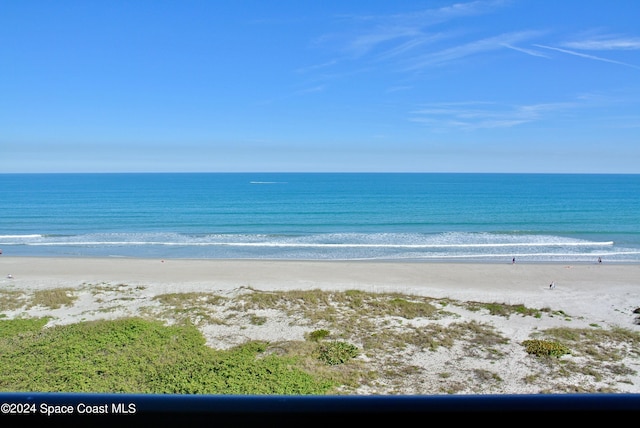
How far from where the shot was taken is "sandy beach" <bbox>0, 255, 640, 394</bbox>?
1095 cm

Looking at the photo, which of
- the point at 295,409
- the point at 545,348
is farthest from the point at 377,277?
the point at 295,409

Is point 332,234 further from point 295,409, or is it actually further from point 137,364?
point 295,409

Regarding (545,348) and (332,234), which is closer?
(545,348)

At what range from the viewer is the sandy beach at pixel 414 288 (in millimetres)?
10953

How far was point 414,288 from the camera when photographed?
19797mm

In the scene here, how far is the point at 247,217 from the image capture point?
49.4 meters

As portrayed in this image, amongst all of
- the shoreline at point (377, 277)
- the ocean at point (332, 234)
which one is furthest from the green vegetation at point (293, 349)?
the ocean at point (332, 234)

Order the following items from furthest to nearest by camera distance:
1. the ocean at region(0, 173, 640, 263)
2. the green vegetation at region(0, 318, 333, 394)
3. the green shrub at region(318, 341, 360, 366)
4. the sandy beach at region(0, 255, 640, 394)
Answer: the ocean at region(0, 173, 640, 263) → the green shrub at region(318, 341, 360, 366) → the sandy beach at region(0, 255, 640, 394) → the green vegetation at region(0, 318, 333, 394)

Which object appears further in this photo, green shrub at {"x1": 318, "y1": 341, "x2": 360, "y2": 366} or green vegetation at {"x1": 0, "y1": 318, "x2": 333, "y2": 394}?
green shrub at {"x1": 318, "y1": 341, "x2": 360, "y2": 366}

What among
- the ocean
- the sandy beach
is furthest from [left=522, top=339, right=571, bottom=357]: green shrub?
the ocean

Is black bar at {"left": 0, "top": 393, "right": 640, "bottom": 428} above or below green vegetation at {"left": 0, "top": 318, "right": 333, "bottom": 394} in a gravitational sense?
above

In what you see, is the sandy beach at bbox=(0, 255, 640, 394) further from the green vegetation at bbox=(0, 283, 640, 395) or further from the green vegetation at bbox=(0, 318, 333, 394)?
the green vegetation at bbox=(0, 318, 333, 394)

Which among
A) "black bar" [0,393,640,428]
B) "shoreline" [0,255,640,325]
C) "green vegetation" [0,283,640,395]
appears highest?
"black bar" [0,393,640,428]

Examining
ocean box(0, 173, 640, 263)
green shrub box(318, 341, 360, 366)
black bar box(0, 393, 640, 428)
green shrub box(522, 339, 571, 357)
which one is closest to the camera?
black bar box(0, 393, 640, 428)
